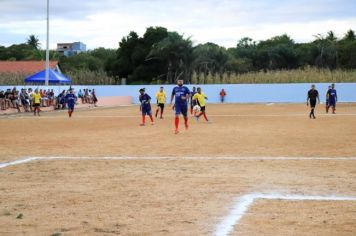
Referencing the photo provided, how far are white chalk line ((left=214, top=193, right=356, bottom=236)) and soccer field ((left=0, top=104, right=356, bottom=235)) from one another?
1 centimetres

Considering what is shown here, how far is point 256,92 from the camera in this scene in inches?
2307

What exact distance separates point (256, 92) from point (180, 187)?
1978 inches

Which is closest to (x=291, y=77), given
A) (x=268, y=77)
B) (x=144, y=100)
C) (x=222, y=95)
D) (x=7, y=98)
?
(x=268, y=77)

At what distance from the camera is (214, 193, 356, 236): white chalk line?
6482 mm

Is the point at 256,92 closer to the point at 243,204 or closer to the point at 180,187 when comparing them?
the point at 180,187

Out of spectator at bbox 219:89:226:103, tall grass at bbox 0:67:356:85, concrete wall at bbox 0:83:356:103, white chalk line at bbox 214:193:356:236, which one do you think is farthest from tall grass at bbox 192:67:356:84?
white chalk line at bbox 214:193:356:236

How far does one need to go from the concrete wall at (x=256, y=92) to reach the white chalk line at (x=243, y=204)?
49092 mm

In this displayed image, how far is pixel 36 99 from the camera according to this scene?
3512cm

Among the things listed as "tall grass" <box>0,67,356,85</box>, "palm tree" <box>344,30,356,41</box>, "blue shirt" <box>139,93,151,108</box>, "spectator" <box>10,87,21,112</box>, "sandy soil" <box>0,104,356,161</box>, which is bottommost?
"sandy soil" <box>0,104,356,161</box>

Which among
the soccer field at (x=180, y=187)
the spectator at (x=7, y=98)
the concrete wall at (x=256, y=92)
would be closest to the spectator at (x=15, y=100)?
the spectator at (x=7, y=98)

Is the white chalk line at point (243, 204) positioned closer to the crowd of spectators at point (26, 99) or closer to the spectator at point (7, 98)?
the crowd of spectators at point (26, 99)

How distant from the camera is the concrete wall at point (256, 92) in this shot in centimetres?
5597

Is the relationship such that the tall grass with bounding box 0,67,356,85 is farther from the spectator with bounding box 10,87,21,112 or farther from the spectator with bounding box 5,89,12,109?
the spectator with bounding box 5,89,12,109

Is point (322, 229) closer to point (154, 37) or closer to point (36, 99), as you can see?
point (36, 99)
